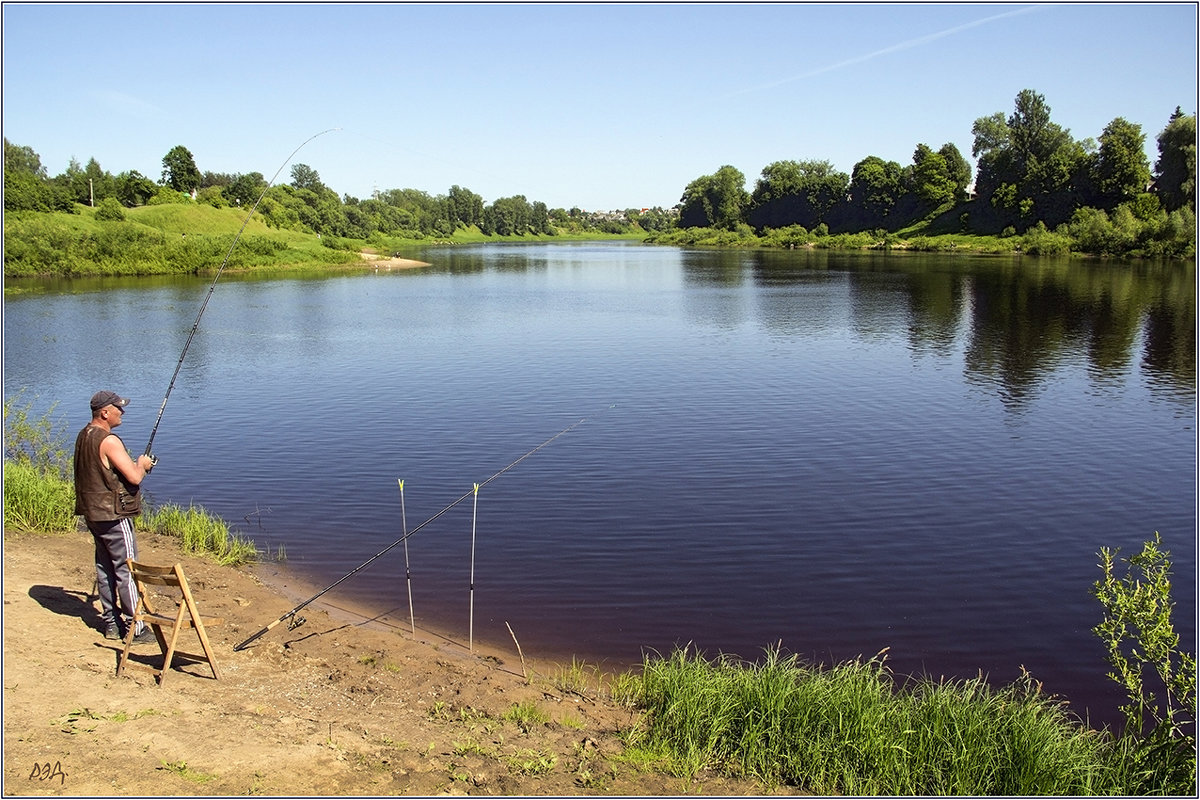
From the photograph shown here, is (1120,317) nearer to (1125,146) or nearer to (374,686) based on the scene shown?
(374,686)

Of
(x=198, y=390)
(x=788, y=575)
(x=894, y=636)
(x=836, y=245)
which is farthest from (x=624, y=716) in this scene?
(x=836, y=245)

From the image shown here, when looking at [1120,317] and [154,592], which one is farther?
[1120,317]

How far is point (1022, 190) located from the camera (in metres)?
106

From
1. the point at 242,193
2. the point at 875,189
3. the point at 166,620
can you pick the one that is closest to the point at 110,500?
the point at 166,620

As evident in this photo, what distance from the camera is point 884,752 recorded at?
7.11 meters

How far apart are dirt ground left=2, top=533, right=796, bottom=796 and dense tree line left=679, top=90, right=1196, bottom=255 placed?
83.8 meters

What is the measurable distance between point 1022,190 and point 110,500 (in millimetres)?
114795

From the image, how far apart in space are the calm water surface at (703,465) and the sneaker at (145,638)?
2.85m

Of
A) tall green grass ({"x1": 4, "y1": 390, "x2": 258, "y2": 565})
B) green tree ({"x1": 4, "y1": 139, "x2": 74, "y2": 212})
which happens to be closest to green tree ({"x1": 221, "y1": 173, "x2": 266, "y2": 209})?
green tree ({"x1": 4, "y1": 139, "x2": 74, "y2": 212})

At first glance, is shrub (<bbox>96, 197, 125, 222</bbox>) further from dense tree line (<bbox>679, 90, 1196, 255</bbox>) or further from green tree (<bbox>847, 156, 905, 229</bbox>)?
green tree (<bbox>847, 156, 905, 229</bbox>)

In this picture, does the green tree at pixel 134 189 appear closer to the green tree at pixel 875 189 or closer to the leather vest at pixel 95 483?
the green tree at pixel 875 189

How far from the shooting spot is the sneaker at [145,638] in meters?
8.47

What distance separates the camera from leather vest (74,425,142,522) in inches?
317

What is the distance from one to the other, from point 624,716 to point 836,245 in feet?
434
